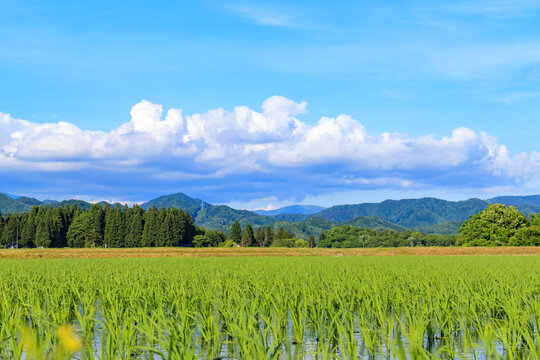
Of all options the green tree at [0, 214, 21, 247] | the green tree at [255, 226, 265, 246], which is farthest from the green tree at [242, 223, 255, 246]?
the green tree at [0, 214, 21, 247]

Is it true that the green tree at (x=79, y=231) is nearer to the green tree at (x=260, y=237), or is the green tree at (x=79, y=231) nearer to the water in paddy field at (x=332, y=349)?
the green tree at (x=260, y=237)

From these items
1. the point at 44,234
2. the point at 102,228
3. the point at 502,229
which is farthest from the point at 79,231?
the point at 502,229

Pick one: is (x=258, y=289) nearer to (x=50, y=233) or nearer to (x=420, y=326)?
(x=420, y=326)

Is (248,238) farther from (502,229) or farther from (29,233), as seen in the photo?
(502,229)

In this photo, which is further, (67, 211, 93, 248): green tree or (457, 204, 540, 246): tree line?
(67, 211, 93, 248): green tree

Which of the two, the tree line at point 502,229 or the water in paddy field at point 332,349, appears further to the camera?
the tree line at point 502,229

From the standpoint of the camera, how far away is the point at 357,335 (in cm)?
952

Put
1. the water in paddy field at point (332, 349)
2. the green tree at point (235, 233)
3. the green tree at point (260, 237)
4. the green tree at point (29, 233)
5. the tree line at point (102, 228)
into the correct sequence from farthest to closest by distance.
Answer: the green tree at point (260, 237) → the green tree at point (235, 233) → the green tree at point (29, 233) → the tree line at point (102, 228) → the water in paddy field at point (332, 349)

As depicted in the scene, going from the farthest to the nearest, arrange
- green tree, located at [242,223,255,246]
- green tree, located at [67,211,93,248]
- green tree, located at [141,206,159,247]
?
1. green tree, located at [242,223,255,246]
2. green tree, located at [67,211,93,248]
3. green tree, located at [141,206,159,247]

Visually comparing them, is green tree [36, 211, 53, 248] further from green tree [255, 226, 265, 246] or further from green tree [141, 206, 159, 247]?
green tree [255, 226, 265, 246]

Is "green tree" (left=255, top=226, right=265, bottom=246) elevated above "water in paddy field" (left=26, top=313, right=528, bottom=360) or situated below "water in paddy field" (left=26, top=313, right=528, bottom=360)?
below

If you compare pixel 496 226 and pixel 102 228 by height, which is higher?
pixel 102 228

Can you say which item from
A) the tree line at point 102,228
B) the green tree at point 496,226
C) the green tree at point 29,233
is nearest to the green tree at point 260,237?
the tree line at point 102,228

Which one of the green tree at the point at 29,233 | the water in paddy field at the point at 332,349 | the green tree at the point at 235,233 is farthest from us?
the green tree at the point at 235,233
